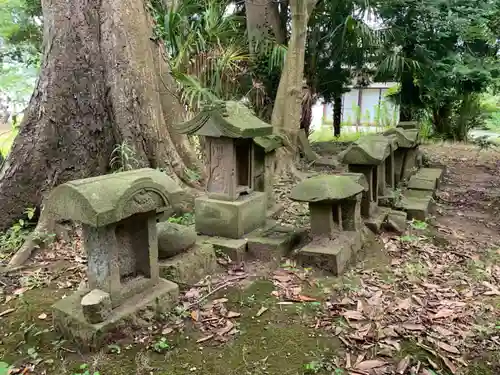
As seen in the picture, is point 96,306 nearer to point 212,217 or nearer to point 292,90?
point 212,217

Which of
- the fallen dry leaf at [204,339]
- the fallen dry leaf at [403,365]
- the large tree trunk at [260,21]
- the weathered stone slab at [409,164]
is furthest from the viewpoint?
the large tree trunk at [260,21]

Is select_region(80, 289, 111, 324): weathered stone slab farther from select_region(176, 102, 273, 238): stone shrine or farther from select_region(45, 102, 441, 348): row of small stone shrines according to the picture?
select_region(176, 102, 273, 238): stone shrine

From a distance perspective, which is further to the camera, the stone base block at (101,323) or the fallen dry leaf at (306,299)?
the fallen dry leaf at (306,299)

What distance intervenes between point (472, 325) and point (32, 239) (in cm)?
417

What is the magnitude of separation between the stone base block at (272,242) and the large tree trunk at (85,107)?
1.56m

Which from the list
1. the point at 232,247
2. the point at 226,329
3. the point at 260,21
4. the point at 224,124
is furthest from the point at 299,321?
the point at 260,21

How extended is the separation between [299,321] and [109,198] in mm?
1625

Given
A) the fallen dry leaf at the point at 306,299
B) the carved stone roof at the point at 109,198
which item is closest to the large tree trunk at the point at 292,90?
the fallen dry leaf at the point at 306,299

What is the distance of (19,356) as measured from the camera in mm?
2885

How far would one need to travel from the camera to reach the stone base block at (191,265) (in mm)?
3713

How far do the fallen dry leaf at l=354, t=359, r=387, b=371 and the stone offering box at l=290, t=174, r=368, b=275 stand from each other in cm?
132

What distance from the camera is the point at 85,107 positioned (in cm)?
535

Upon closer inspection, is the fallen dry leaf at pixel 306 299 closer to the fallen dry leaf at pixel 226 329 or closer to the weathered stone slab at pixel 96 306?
the fallen dry leaf at pixel 226 329

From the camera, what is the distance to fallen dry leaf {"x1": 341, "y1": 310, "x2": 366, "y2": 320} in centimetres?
331
